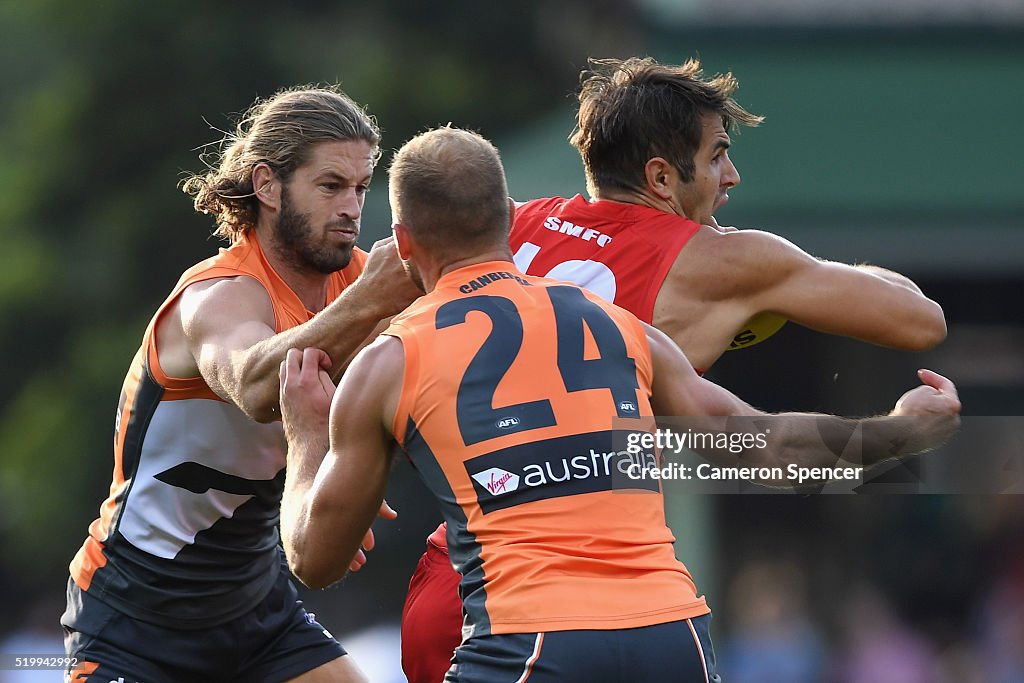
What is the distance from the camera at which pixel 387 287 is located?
14.4 feet

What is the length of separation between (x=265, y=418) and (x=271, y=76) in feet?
40.8

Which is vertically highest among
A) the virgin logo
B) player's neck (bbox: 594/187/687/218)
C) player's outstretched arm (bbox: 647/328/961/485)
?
player's neck (bbox: 594/187/687/218)

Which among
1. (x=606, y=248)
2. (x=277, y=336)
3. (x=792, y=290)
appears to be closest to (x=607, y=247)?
(x=606, y=248)

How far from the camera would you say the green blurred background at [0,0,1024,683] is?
36.3 ft

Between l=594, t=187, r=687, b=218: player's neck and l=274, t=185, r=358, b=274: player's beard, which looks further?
l=274, t=185, r=358, b=274: player's beard

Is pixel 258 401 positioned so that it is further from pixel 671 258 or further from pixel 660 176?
pixel 660 176

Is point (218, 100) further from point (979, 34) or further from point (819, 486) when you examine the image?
point (819, 486)

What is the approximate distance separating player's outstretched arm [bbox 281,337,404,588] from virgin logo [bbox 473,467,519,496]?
278 mm

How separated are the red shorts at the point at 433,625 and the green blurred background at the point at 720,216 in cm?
610

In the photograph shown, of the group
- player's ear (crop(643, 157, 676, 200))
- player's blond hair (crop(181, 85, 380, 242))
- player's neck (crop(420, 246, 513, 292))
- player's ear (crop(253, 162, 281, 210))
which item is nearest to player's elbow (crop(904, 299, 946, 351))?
player's ear (crop(643, 157, 676, 200))

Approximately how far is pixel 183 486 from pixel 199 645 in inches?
22.9

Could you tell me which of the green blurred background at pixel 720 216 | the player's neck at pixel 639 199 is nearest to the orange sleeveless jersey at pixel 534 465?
the player's neck at pixel 639 199

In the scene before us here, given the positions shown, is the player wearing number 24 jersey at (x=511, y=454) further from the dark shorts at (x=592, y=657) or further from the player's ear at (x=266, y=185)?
the player's ear at (x=266, y=185)

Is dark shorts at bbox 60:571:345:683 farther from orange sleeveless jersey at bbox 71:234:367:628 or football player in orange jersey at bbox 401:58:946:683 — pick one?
football player in orange jersey at bbox 401:58:946:683
